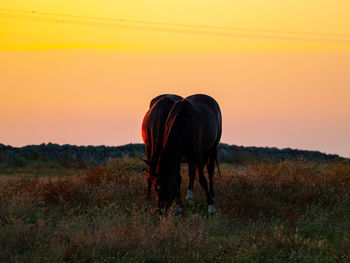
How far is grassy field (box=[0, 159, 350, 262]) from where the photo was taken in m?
7.43

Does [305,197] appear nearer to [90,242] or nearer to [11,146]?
[90,242]

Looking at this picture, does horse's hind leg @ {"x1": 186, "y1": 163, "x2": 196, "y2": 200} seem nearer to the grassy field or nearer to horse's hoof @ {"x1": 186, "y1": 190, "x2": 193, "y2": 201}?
horse's hoof @ {"x1": 186, "y1": 190, "x2": 193, "y2": 201}

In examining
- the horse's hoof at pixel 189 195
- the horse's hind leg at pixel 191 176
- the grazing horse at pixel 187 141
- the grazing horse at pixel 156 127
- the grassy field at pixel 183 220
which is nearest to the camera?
the grassy field at pixel 183 220

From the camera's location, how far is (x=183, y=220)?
33.0 ft

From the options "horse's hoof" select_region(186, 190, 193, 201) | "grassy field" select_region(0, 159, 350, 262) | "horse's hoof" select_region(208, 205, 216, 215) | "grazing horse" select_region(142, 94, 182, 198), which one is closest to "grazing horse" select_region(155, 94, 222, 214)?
"horse's hoof" select_region(208, 205, 216, 215)

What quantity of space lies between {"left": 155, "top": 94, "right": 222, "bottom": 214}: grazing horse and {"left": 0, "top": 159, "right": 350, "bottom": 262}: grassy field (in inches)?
25.9

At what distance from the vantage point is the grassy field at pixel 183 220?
7430mm

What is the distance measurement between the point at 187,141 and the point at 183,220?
1827 mm

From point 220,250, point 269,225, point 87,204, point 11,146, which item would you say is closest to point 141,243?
point 220,250

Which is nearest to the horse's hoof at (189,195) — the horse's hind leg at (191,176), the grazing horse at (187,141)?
the horse's hind leg at (191,176)

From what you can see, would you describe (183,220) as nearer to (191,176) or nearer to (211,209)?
(211,209)

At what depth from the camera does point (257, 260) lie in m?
7.31

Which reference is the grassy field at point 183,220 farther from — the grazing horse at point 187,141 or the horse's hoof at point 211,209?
the grazing horse at point 187,141

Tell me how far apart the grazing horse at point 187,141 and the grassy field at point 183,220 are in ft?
2.15
